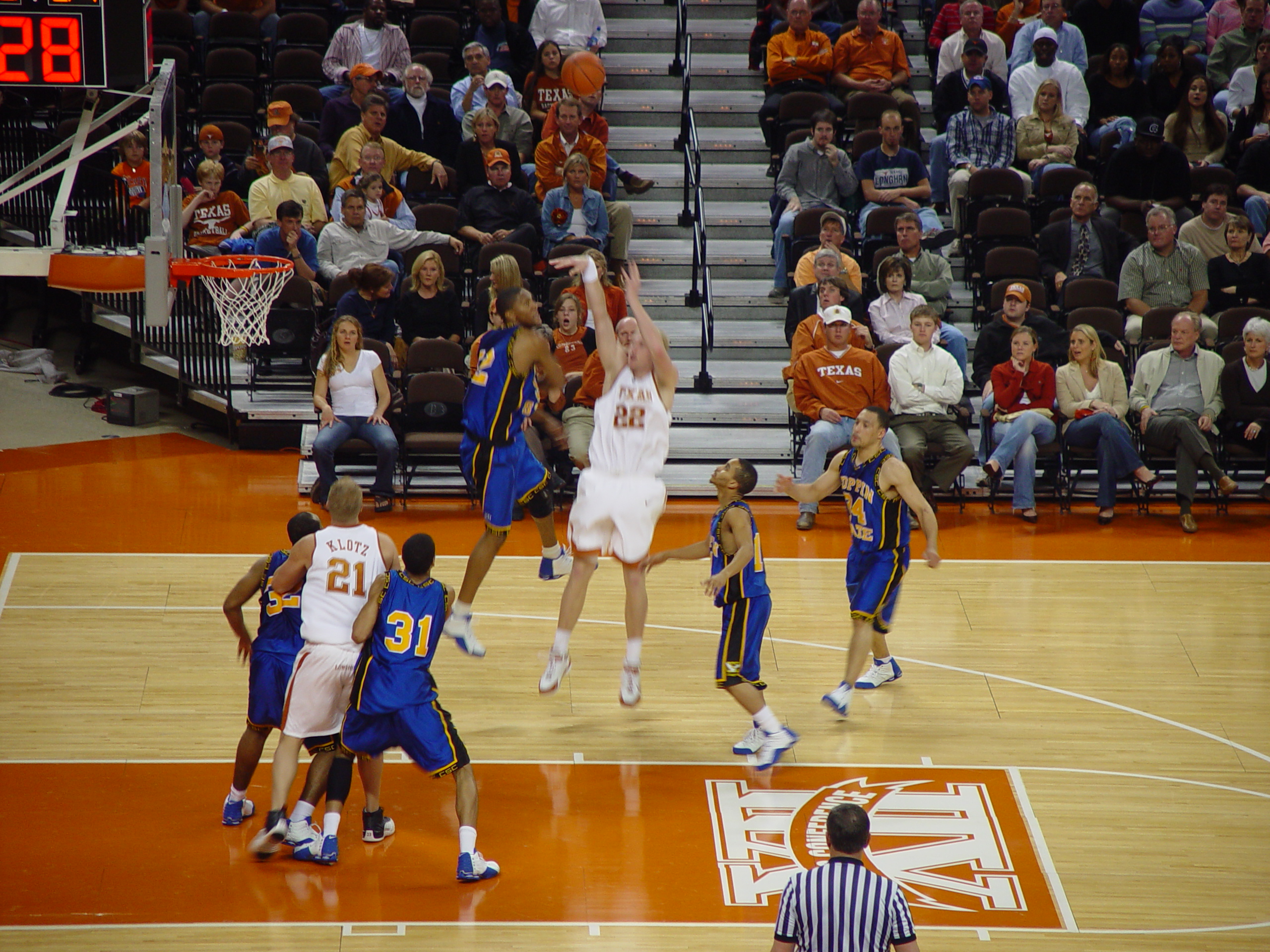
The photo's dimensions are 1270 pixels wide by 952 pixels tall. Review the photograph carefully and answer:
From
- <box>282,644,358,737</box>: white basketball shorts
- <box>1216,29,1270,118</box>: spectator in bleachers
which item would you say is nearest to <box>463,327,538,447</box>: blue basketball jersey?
<box>282,644,358,737</box>: white basketball shorts

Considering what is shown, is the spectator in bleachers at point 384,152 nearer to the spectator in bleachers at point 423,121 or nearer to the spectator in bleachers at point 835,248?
the spectator in bleachers at point 423,121

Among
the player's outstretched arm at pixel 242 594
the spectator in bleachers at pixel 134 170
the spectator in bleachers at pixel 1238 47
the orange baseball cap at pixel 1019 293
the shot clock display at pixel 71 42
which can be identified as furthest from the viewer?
the spectator in bleachers at pixel 1238 47

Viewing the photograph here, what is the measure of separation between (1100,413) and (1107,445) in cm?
27

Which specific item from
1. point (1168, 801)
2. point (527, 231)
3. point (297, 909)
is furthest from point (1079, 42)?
point (297, 909)

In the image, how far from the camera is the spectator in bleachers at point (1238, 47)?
15086 mm

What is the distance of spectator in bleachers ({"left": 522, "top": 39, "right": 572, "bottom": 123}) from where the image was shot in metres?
14.5

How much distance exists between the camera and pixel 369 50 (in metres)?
14.8

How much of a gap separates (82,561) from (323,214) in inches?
177

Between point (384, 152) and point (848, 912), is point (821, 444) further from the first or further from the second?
point (848, 912)

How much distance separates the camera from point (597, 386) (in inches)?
460

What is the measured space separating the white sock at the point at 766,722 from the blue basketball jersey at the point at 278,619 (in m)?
2.34

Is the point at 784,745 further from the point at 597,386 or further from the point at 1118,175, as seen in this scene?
the point at 1118,175

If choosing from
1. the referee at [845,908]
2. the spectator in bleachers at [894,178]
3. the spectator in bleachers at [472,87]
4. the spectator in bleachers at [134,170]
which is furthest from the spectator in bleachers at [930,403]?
the referee at [845,908]

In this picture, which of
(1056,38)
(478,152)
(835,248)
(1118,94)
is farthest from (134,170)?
(1118,94)
